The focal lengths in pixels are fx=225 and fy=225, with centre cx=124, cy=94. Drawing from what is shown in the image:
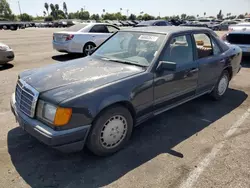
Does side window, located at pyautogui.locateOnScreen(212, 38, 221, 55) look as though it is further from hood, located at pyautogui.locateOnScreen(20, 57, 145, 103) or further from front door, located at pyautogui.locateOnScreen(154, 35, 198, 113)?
hood, located at pyautogui.locateOnScreen(20, 57, 145, 103)

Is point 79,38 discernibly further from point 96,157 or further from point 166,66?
point 96,157

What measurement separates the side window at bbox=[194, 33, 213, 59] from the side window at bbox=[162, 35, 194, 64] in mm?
239

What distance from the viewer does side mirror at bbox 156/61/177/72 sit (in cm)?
311

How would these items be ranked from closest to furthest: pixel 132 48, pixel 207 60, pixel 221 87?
1. pixel 132 48
2. pixel 207 60
3. pixel 221 87

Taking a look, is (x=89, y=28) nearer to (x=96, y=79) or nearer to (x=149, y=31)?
(x=149, y=31)

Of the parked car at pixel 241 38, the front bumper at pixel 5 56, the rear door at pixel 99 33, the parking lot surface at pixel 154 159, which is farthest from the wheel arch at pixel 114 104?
the rear door at pixel 99 33

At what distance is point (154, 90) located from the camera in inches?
130

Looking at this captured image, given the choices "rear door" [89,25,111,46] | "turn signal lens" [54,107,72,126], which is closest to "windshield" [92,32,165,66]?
"turn signal lens" [54,107,72,126]

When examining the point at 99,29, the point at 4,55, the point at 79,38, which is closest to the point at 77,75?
the point at 4,55

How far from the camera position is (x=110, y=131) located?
2947 millimetres

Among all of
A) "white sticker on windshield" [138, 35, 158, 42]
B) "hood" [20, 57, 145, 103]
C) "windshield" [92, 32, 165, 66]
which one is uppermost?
"white sticker on windshield" [138, 35, 158, 42]

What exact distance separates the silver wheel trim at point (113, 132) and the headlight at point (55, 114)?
0.55 meters

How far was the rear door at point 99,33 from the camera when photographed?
947cm

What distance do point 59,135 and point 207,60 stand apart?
3083 mm
